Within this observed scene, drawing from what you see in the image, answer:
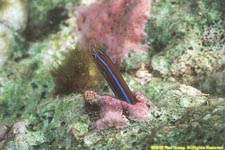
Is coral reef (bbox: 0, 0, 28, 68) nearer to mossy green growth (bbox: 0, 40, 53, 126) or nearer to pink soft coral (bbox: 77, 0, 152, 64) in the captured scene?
mossy green growth (bbox: 0, 40, 53, 126)

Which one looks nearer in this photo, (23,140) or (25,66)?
(23,140)

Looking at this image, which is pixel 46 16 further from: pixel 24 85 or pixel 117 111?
pixel 117 111

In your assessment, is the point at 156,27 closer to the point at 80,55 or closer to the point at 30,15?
the point at 80,55

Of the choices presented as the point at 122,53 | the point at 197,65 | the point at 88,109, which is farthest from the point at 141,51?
the point at 88,109

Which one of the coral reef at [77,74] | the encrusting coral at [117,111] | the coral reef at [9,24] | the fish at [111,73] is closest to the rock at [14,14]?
the coral reef at [9,24]

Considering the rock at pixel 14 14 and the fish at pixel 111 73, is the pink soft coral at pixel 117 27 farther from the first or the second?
the fish at pixel 111 73

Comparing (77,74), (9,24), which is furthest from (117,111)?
(9,24)
